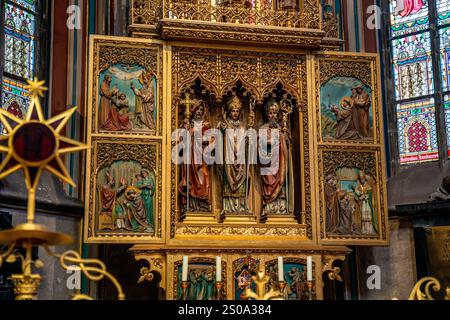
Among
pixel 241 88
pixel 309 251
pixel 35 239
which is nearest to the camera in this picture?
pixel 35 239

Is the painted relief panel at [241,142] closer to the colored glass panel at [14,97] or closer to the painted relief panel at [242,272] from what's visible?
the painted relief panel at [242,272]

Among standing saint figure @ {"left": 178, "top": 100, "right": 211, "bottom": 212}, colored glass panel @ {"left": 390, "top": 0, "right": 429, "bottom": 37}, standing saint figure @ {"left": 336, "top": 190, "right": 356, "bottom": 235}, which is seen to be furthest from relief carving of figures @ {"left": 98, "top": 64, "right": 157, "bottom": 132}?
colored glass panel @ {"left": 390, "top": 0, "right": 429, "bottom": 37}

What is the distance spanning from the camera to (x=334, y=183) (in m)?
10.3

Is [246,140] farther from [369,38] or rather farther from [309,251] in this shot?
[369,38]

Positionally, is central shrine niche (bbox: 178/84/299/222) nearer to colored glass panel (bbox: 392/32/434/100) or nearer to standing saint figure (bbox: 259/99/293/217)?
standing saint figure (bbox: 259/99/293/217)

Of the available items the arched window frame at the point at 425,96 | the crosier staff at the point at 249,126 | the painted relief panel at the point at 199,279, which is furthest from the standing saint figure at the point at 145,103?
the arched window frame at the point at 425,96

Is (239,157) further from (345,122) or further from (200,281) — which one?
(200,281)

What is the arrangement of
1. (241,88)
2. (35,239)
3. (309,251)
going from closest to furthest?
(35,239), (309,251), (241,88)

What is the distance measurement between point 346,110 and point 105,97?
3.34 m

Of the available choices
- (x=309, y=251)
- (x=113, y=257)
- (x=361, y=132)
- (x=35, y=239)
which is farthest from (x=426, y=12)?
(x=35, y=239)

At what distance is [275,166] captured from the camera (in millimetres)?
10359

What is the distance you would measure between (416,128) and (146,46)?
4.64 meters

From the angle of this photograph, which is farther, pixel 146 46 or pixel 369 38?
pixel 369 38

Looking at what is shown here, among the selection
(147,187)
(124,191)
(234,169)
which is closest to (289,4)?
(234,169)
